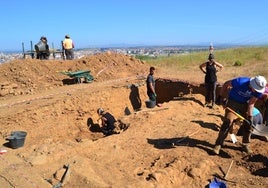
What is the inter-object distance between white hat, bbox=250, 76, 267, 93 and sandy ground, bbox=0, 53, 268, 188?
Answer: 1.54 meters

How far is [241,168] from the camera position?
716 cm

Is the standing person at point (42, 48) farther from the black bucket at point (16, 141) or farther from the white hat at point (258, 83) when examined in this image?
the white hat at point (258, 83)

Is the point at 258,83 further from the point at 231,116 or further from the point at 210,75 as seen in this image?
the point at 210,75

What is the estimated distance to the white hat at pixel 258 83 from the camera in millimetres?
6746

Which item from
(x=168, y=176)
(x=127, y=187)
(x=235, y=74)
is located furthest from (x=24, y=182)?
(x=235, y=74)

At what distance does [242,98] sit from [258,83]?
1.71 ft

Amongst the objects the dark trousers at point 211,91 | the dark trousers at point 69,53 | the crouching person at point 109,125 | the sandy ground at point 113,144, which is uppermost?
the dark trousers at point 69,53

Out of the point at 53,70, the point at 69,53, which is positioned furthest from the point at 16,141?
the point at 69,53

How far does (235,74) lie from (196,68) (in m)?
3.23

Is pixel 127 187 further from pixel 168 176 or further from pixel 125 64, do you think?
pixel 125 64

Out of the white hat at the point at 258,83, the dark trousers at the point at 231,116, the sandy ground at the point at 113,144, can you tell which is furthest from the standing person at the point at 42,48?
the white hat at the point at 258,83

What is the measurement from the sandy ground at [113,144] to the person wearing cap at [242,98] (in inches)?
17.8

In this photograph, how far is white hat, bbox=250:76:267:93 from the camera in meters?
6.75

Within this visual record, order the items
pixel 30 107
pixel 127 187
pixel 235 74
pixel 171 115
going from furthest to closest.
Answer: pixel 235 74, pixel 30 107, pixel 171 115, pixel 127 187
